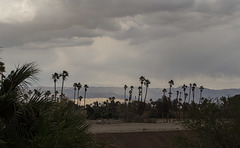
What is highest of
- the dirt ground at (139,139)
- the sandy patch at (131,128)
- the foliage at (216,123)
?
the foliage at (216,123)

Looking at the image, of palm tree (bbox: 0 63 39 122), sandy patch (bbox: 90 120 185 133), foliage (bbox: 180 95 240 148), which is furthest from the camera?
sandy patch (bbox: 90 120 185 133)

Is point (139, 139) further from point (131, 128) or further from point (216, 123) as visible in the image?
point (216, 123)

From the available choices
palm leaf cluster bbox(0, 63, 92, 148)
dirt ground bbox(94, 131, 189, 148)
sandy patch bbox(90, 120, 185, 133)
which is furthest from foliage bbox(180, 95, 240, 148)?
sandy patch bbox(90, 120, 185, 133)

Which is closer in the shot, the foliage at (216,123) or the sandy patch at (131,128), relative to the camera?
the foliage at (216,123)

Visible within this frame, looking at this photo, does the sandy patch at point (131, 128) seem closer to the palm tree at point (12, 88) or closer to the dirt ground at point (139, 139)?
the dirt ground at point (139, 139)

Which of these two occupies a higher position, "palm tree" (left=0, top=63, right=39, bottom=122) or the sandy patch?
"palm tree" (left=0, top=63, right=39, bottom=122)

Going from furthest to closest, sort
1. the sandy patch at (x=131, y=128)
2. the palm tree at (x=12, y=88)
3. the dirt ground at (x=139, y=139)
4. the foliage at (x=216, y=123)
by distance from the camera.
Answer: the sandy patch at (x=131, y=128) < the dirt ground at (x=139, y=139) < the foliage at (x=216, y=123) < the palm tree at (x=12, y=88)

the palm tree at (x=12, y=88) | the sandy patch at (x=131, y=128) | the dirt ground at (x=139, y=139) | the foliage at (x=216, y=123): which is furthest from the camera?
the sandy patch at (x=131, y=128)

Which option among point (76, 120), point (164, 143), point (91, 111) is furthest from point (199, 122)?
point (91, 111)

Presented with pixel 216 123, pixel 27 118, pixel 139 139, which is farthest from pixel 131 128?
pixel 27 118

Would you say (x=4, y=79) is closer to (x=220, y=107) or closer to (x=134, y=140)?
(x=220, y=107)

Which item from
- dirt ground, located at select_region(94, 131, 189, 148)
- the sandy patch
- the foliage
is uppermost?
the foliage

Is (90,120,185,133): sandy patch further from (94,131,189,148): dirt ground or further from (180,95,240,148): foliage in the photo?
(180,95,240,148): foliage

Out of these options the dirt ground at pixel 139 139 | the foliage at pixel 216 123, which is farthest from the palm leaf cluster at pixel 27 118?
the dirt ground at pixel 139 139
